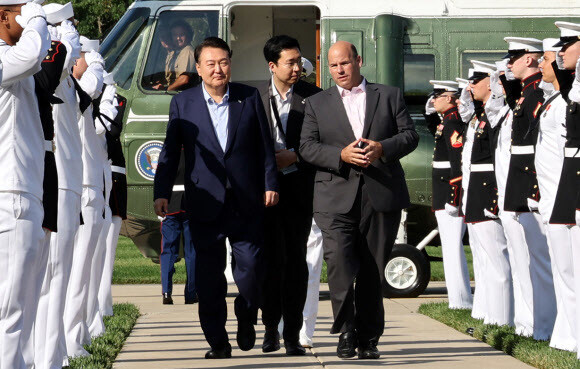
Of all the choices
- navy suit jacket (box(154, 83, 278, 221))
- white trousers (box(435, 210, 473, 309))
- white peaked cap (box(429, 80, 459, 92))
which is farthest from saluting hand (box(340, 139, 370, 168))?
white peaked cap (box(429, 80, 459, 92))

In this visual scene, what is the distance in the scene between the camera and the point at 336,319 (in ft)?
26.6

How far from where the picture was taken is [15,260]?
585cm

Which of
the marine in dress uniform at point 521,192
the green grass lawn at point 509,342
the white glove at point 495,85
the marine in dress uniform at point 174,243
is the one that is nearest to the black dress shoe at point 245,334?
the green grass lawn at point 509,342

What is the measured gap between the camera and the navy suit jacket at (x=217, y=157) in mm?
8125

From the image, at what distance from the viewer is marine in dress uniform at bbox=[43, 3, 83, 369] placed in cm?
699

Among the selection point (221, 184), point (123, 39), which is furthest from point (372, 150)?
point (123, 39)

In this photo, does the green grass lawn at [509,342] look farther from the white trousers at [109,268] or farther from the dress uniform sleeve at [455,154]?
the white trousers at [109,268]

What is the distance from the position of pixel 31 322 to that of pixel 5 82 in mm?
1209

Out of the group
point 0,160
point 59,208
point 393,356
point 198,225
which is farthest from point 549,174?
point 0,160

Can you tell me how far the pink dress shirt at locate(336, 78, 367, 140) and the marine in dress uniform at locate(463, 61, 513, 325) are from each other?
6.62ft

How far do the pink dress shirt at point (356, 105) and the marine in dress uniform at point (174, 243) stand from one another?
493cm

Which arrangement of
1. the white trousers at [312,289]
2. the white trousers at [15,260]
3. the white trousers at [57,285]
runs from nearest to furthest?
the white trousers at [15,260] < the white trousers at [57,285] < the white trousers at [312,289]

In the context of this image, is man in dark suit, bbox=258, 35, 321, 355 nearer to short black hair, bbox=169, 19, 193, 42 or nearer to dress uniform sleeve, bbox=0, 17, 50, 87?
dress uniform sleeve, bbox=0, 17, 50, 87

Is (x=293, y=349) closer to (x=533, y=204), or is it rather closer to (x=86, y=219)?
(x=86, y=219)
